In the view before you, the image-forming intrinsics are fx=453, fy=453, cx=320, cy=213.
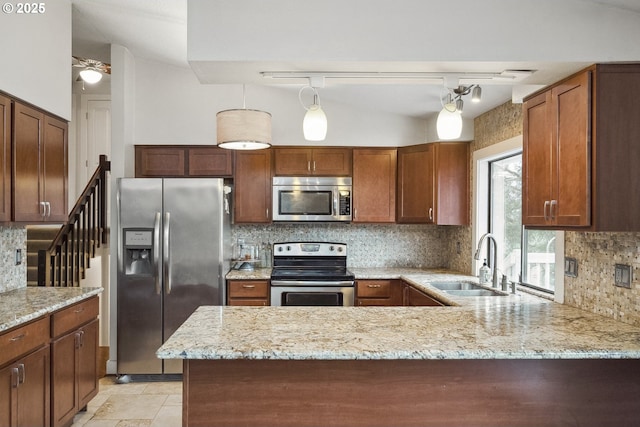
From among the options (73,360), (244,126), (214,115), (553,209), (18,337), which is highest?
(214,115)

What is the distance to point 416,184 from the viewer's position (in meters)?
4.45

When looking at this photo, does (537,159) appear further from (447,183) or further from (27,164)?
(27,164)

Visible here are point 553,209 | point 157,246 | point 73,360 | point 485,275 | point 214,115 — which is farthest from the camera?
point 214,115

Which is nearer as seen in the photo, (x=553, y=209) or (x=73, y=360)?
(x=553, y=209)

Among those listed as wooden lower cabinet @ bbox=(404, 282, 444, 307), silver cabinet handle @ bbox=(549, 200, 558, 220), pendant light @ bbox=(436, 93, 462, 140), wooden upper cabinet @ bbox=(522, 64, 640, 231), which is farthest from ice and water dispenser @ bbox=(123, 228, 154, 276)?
wooden upper cabinet @ bbox=(522, 64, 640, 231)

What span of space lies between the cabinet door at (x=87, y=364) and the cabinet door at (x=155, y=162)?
1.64 meters

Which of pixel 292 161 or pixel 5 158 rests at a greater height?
pixel 292 161

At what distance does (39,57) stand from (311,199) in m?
2.50

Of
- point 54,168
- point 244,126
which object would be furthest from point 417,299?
point 54,168

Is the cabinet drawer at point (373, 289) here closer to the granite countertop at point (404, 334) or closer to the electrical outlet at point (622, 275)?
the granite countertop at point (404, 334)

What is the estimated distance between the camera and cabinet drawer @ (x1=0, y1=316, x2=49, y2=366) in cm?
218

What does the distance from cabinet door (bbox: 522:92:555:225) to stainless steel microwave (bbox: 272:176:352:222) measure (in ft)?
7.26

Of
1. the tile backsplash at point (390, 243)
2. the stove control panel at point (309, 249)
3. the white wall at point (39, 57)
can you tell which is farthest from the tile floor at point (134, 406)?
the white wall at point (39, 57)

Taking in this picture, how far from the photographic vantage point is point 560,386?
1.88 metres
